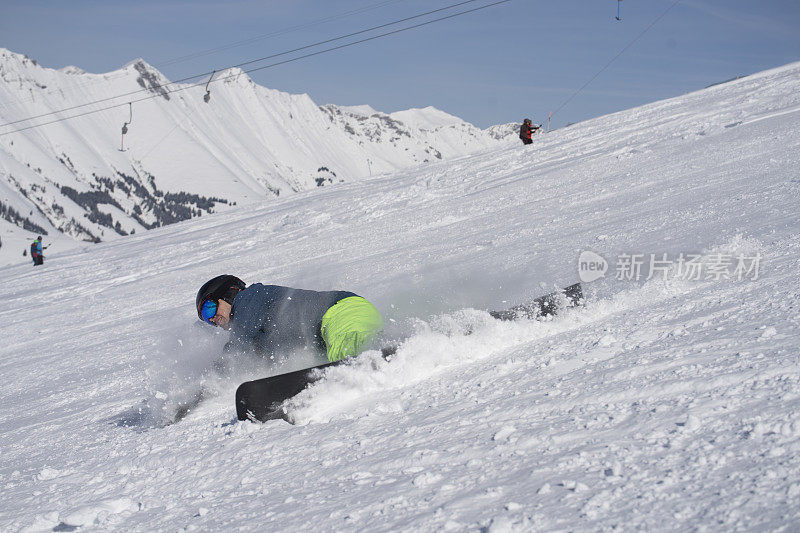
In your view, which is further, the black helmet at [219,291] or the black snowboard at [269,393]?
the black helmet at [219,291]

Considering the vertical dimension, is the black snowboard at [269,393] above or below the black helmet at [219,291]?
below

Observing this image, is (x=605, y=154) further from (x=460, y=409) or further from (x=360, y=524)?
(x=360, y=524)

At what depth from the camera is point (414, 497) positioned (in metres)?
2.31

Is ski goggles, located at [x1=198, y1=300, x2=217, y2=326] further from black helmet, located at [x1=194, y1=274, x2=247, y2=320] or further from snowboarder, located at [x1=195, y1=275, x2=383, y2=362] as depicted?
snowboarder, located at [x1=195, y1=275, x2=383, y2=362]

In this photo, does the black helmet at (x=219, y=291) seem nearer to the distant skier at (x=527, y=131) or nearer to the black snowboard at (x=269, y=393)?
the black snowboard at (x=269, y=393)

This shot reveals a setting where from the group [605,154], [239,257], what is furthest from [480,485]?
[605,154]

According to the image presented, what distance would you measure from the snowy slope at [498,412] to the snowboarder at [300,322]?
25 centimetres

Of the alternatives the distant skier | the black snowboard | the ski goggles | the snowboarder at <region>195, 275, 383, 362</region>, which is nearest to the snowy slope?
the black snowboard

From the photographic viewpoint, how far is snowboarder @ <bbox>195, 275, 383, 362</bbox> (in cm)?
430

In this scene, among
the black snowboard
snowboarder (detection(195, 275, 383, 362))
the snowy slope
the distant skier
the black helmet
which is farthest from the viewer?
the distant skier

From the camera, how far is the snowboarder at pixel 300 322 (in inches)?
169

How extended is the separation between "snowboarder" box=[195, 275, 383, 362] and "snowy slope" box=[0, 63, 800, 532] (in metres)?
0.25

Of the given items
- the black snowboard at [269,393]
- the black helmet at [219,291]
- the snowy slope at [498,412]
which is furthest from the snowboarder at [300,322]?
the black snowboard at [269,393]

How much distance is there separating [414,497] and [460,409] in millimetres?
923
